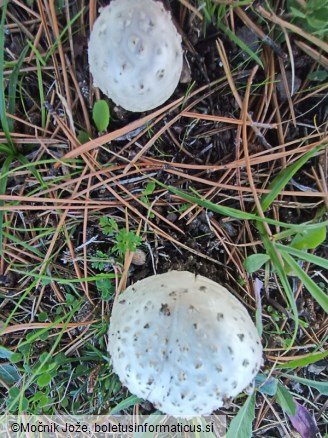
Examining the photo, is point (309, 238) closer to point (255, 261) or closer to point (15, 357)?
point (255, 261)

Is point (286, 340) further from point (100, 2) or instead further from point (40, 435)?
point (100, 2)

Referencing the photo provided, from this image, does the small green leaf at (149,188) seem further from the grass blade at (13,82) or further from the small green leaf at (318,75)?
the small green leaf at (318,75)

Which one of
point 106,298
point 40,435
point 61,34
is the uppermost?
point 61,34

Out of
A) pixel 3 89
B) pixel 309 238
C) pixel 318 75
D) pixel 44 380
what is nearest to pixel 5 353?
pixel 44 380

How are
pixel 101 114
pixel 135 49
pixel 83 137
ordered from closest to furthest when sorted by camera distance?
pixel 135 49
pixel 101 114
pixel 83 137

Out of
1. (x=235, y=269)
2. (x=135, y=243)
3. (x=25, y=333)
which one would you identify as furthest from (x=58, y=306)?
(x=235, y=269)

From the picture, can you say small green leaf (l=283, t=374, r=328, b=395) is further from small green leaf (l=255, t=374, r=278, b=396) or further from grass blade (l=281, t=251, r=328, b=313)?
grass blade (l=281, t=251, r=328, b=313)

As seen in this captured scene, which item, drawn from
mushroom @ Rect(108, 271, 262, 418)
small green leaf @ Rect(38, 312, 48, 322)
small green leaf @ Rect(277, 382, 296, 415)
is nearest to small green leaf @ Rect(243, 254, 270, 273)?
mushroom @ Rect(108, 271, 262, 418)
